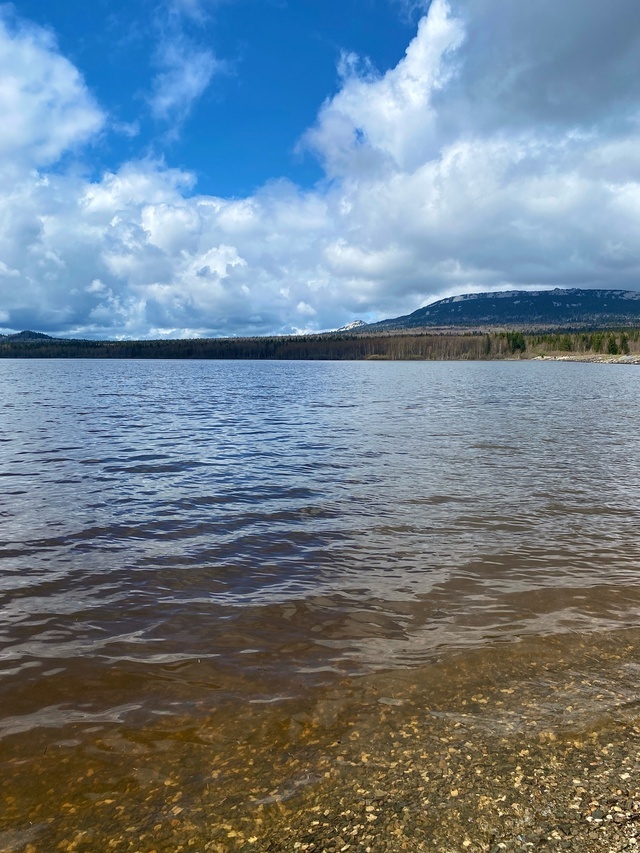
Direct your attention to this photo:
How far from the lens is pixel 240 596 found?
404 inches

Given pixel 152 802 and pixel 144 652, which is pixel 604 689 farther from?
pixel 144 652

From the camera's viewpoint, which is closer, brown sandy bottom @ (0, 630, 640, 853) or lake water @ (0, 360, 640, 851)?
brown sandy bottom @ (0, 630, 640, 853)

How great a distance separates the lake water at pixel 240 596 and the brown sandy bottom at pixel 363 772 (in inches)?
1.7

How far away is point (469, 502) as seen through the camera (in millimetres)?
16891

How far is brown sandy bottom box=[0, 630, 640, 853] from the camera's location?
15.5 feet

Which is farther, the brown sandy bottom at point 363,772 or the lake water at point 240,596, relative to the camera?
the lake water at point 240,596

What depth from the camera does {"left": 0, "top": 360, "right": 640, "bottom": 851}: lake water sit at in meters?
5.90

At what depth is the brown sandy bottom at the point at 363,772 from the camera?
4.74 metres

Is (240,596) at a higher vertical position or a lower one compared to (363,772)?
lower

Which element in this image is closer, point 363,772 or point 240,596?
point 363,772

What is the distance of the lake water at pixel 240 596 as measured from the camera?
19.4 feet

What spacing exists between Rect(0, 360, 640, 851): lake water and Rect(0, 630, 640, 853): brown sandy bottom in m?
0.04

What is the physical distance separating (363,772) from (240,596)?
5.10 m

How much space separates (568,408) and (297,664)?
45991 millimetres
